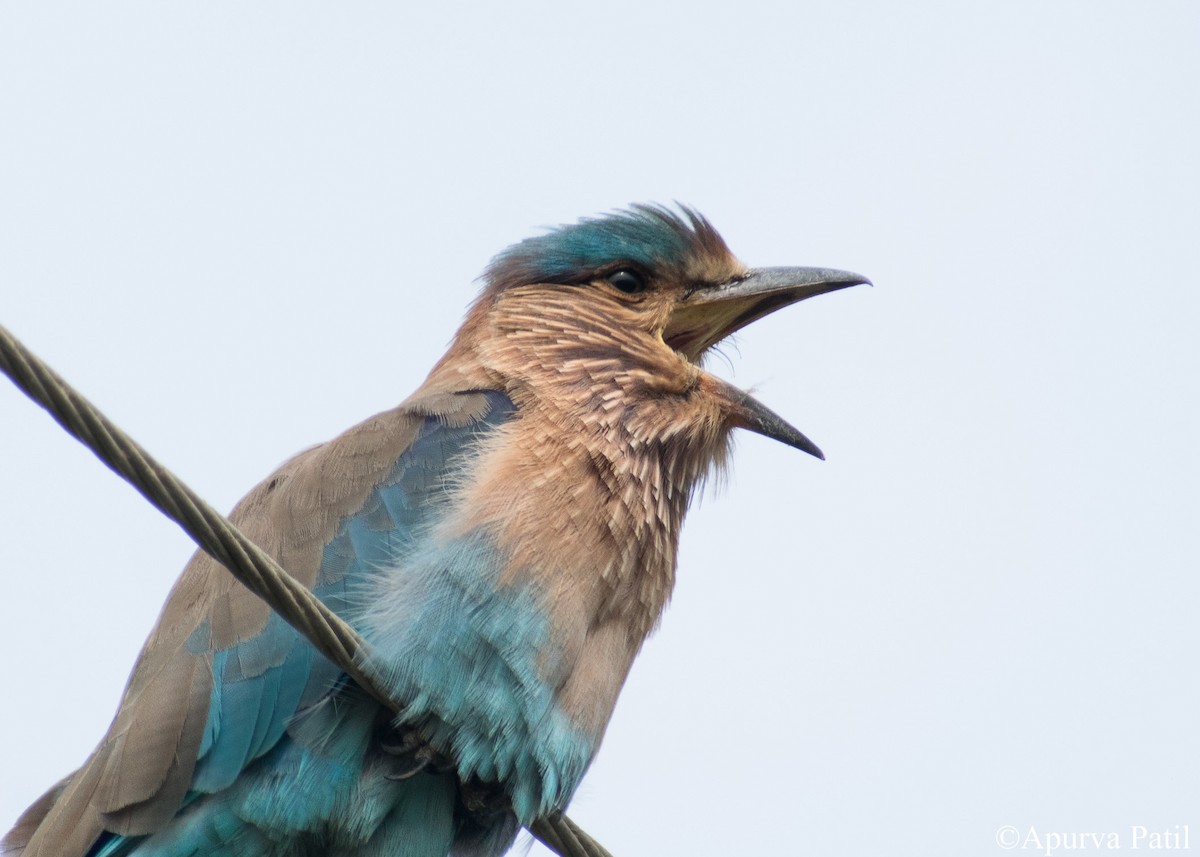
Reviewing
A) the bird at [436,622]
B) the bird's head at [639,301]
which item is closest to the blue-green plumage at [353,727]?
the bird at [436,622]

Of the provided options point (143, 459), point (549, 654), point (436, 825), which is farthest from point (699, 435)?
point (143, 459)

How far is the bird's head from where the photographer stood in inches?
229

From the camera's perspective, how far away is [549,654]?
486 centimetres

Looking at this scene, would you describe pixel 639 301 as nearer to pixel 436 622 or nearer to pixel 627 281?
pixel 627 281

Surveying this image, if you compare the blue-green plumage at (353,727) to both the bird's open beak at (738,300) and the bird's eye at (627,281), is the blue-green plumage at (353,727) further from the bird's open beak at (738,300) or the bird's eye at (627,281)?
the bird's open beak at (738,300)

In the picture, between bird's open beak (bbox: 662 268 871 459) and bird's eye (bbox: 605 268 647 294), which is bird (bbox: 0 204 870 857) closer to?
bird's eye (bbox: 605 268 647 294)

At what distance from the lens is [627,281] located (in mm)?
→ 6211

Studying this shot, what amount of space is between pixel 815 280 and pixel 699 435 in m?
0.91

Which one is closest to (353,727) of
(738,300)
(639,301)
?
(639,301)

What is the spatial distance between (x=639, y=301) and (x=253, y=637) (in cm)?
203

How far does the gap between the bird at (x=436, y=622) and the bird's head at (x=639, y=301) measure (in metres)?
0.02

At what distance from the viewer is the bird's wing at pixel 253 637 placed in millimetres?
4770

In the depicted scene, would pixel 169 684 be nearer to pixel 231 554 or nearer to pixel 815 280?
pixel 231 554

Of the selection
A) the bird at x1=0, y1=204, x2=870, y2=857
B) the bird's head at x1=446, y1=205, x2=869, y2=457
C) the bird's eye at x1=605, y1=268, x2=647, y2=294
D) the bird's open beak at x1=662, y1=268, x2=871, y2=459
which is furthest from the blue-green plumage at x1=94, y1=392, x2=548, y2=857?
the bird's open beak at x1=662, y1=268, x2=871, y2=459
